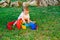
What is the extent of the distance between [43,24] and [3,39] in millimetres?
1684

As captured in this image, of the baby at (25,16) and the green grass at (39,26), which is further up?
the baby at (25,16)

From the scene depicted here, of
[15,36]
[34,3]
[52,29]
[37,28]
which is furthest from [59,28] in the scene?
[34,3]

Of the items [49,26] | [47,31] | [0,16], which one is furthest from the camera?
[0,16]

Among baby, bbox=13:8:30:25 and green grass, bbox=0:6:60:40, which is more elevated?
baby, bbox=13:8:30:25

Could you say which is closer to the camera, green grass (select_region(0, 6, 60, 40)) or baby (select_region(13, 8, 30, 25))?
green grass (select_region(0, 6, 60, 40))

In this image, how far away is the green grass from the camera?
5613 millimetres

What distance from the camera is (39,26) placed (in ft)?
21.0

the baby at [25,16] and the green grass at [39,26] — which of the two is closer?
the green grass at [39,26]

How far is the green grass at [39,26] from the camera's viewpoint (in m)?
5.61

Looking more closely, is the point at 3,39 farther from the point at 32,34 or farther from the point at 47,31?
the point at 47,31

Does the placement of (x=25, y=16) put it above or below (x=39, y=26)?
above

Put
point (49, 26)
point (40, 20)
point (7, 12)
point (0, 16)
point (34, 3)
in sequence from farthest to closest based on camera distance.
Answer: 1. point (34, 3)
2. point (7, 12)
3. point (0, 16)
4. point (40, 20)
5. point (49, 26)

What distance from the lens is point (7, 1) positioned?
10070 mm

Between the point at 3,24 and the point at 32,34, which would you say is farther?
the point at 3,24
